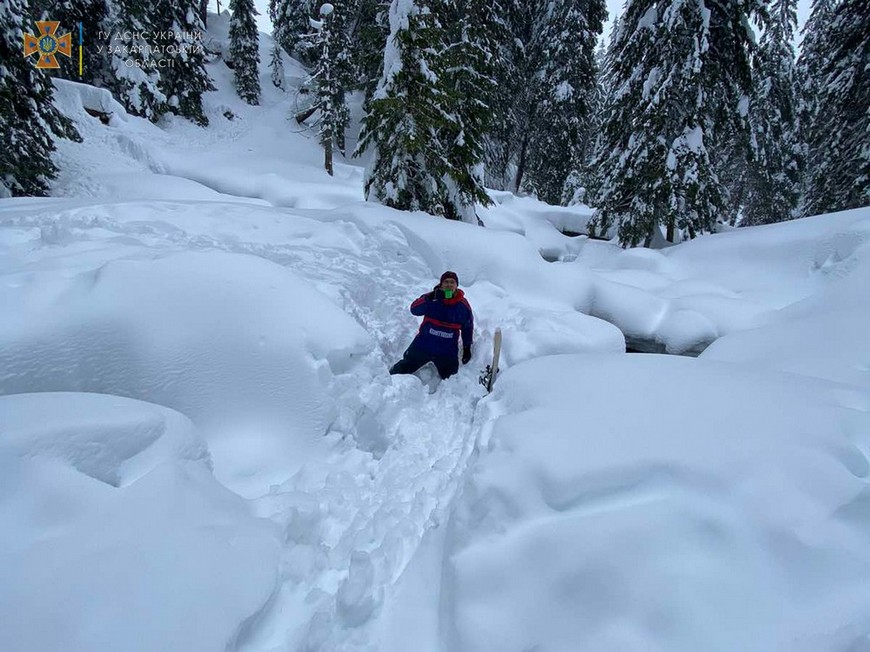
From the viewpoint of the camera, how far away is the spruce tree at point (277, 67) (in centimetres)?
3136

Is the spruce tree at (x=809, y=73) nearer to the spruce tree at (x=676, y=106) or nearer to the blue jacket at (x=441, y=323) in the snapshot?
the spruce tree at (x=676, y=106)

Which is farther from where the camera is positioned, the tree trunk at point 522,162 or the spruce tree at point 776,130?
the tree trunk at point 522,162

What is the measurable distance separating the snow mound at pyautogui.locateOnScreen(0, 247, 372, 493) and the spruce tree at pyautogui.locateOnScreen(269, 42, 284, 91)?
35.2 m

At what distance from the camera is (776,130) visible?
17750 mm

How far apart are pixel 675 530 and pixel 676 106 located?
1159 cm

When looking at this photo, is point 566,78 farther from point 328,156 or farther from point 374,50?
point 328,156

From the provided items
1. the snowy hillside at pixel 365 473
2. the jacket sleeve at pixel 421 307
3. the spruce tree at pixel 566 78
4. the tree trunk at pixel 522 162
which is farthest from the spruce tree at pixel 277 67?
the jacket sleeve at pixel 421 307

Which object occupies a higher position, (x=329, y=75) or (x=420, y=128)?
(x=329, y=75)

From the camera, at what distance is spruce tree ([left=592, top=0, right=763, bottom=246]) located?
9.59 meters

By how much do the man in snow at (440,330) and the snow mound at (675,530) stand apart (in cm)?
269

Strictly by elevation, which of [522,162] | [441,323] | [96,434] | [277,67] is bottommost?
[441,323]

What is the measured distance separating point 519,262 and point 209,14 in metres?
47.6

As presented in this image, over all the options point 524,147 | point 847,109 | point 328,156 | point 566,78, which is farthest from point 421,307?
point 328,156

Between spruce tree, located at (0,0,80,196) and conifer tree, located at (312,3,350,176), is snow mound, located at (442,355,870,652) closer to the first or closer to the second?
spruce tree, located at (0,0,80,196)
